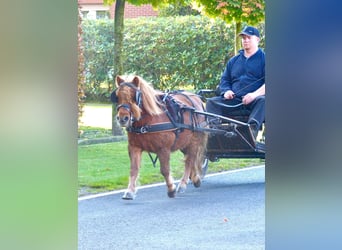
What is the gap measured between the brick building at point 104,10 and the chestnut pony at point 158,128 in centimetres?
43

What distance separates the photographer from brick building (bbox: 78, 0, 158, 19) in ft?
17.0

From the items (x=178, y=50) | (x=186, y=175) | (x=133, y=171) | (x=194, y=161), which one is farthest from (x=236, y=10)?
(x=133, y=171)

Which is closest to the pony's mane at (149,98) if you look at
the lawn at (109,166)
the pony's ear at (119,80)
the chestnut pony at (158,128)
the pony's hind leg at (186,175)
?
the chestnut pony at (158,128)

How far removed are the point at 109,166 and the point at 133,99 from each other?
0.48 m

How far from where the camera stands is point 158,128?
5191 mm

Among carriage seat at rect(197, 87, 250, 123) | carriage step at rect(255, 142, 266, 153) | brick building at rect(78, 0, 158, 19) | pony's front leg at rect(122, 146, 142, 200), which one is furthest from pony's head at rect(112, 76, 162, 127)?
carriage step at rect(255, 142, 266, 153)

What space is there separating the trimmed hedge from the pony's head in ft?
0.19

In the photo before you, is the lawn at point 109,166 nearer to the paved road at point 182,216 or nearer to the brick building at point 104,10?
the paved road at point 182,216

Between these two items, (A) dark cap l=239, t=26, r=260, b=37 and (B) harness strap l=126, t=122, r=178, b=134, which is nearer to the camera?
(A) dark cap l=239, t=26, r=260, b=37

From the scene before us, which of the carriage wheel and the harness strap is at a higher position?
the harness strap

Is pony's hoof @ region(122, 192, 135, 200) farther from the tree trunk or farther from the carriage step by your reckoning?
the carriage step

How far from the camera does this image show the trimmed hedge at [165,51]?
5148 mm
